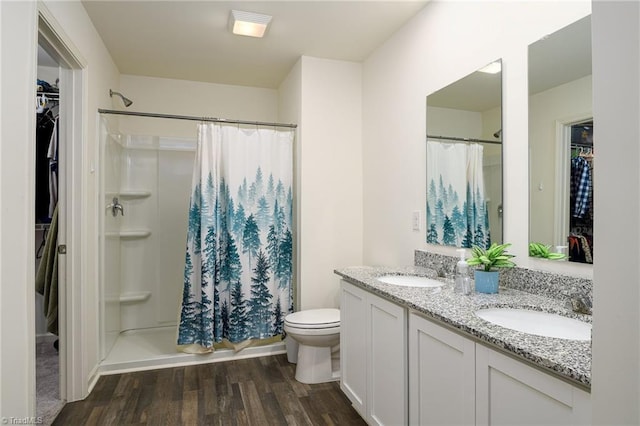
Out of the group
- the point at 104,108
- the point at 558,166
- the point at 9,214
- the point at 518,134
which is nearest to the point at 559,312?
the point at 558,166

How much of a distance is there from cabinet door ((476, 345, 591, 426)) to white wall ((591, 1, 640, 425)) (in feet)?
1.46

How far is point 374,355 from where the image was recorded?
6.04ft

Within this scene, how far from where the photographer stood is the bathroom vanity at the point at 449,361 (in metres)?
0.92

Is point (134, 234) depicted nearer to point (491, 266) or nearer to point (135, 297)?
point (135, 297)

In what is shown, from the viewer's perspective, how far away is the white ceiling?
92.2 inches

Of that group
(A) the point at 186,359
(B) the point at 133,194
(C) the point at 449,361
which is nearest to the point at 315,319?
(A) the point at 186,359

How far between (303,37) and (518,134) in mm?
1752

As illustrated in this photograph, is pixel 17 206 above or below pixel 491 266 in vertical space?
above

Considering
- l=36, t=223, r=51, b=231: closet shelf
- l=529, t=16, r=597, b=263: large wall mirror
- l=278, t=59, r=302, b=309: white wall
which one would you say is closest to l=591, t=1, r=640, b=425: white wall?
l=529, t=16, r=597, b=263: large wall mirror

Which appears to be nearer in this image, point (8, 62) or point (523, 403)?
point (523, 403)

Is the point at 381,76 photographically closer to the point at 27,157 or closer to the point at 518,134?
the point at 518,134

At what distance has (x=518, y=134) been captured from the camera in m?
1.71

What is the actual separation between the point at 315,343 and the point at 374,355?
0.79 m

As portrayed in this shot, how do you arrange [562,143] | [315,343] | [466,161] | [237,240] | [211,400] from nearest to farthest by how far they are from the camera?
[562,143], [466,161], [211,400], [315,343], [237,240]
